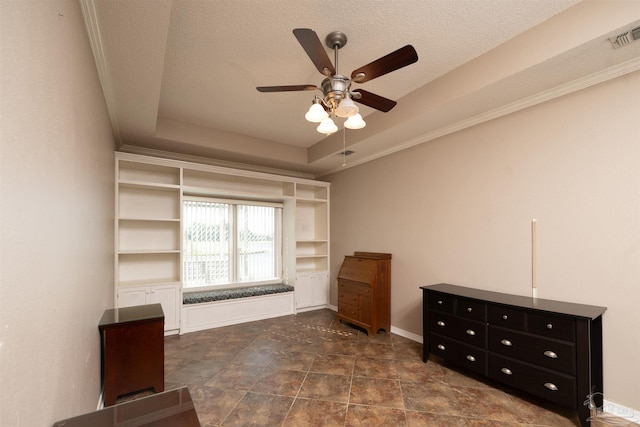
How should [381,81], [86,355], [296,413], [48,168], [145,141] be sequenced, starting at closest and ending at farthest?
[48,168]
[86,355]
[296,413]
[381,81]
[145,141]

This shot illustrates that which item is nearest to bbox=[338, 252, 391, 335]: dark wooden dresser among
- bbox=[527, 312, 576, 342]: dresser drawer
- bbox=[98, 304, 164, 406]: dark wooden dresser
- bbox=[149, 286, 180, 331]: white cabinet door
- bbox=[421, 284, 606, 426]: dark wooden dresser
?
bbox=[421, 284, 606, 426]: dark wooden dresser

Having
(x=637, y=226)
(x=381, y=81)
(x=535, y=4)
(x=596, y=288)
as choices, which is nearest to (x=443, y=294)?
(x=596, y=288)

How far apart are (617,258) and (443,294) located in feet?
4.51

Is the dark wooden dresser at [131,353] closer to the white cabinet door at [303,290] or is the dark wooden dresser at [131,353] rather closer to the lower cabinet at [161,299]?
the lower cabinet at [161,299]

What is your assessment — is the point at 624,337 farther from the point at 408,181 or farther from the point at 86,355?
the point at 86,355

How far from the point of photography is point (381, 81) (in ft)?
9.60

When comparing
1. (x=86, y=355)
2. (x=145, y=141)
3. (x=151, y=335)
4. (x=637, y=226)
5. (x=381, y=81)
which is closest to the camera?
(x=86, y=355)

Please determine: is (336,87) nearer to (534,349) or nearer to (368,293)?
(534,349)

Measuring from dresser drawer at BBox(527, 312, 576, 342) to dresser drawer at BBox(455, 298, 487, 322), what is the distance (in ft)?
1.21

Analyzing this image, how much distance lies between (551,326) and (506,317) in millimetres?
324

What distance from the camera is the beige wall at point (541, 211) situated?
223 cm

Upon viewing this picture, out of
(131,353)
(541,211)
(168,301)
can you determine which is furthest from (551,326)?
(168,301)

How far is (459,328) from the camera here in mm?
2893

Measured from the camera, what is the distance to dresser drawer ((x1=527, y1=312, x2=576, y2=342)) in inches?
85.3
